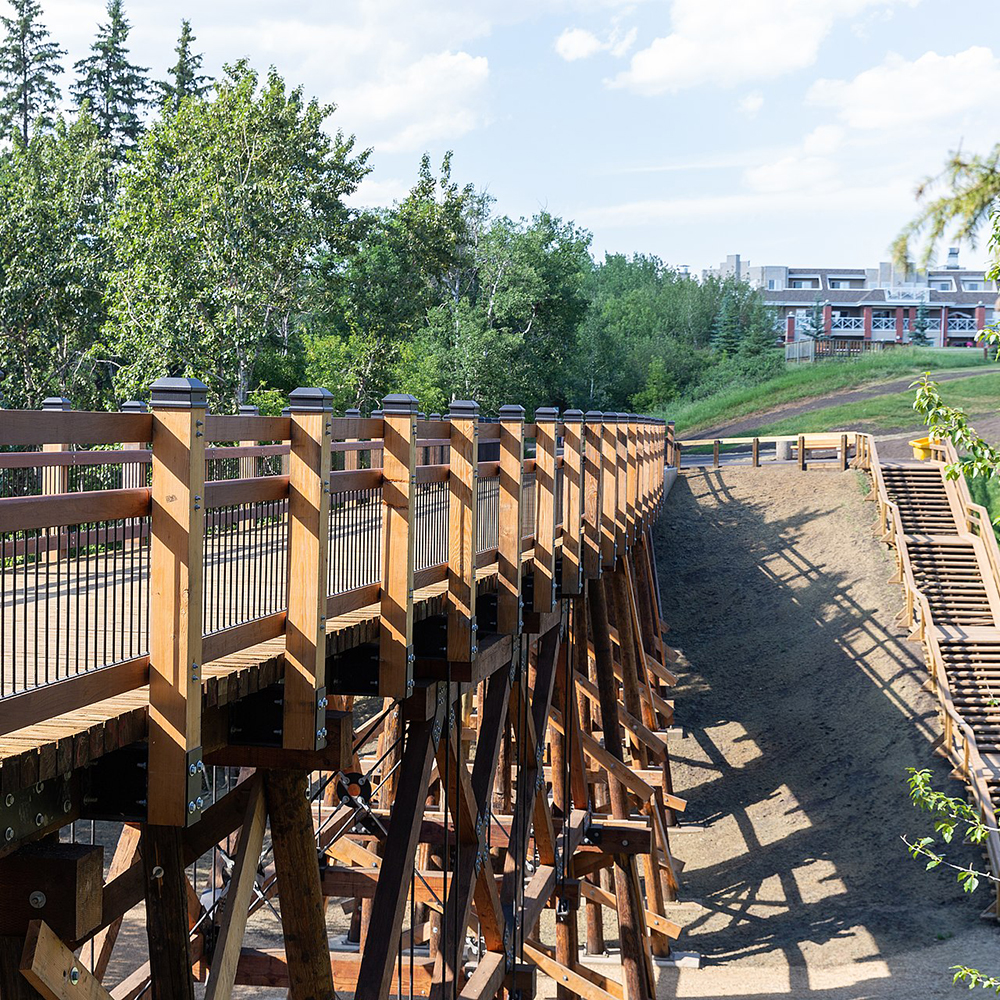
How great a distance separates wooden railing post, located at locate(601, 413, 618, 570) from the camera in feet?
34.7

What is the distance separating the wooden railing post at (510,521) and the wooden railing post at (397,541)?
195 centimetres

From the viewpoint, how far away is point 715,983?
13.2 meters

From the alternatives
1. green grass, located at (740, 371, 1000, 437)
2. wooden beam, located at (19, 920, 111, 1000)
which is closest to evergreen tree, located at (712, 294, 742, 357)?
green grass, located at (740, 371, 1000, 437)

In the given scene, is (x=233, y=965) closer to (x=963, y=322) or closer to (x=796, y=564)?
(x=796, y=564)

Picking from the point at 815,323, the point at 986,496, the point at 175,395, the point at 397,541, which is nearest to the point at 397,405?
the point at 397,541

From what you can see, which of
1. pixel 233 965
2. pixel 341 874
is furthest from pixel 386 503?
pixel 341 874

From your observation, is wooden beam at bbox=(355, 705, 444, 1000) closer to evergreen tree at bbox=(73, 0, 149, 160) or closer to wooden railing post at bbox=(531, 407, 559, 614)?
wooden railing post at bbox=(531, 407, 559, 614)

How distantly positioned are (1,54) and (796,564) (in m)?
38.1

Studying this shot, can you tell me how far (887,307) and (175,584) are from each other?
288 ft

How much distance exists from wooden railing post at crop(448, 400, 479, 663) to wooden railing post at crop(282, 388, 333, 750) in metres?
1.69

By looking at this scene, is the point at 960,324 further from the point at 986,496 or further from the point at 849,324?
the point at 986,496

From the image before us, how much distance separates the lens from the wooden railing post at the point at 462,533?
579 cm

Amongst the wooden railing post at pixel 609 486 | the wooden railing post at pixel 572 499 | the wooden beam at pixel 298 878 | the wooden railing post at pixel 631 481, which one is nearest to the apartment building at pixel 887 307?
the wooden railing post at pixel 631 481

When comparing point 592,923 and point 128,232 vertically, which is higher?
point 128,232
